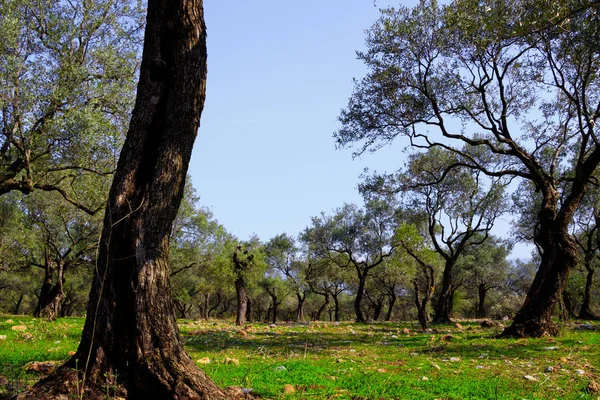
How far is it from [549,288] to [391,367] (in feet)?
27.6

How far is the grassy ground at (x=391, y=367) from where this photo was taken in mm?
6156

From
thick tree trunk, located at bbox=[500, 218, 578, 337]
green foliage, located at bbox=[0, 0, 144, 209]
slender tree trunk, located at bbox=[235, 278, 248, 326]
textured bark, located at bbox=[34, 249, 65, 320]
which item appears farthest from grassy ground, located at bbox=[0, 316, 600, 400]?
slender tree trunk, located at bbox=[235, 278, 248, 326]

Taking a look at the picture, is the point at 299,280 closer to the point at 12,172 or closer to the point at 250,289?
the point at 250,289

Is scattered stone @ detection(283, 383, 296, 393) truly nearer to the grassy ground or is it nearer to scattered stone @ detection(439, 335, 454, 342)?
the grassy ground

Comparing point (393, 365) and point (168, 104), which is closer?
point (168, 104)

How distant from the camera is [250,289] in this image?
190ft

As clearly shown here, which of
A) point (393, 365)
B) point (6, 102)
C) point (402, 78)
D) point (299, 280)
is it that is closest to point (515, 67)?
point (402, 78)

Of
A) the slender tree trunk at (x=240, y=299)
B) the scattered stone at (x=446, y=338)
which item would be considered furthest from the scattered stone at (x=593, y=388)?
the slender tree trunk at (x=240, y=299)

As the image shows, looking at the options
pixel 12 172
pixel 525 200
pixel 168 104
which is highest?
pixel 525 200

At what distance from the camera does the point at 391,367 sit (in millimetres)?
8766

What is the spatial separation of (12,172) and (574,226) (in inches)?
1479

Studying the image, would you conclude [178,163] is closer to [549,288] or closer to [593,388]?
[593,388]

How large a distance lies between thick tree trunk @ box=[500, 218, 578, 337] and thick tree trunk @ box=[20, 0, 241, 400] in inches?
492

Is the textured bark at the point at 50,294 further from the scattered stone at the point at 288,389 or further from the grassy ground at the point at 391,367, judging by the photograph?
the scattered stone at the point at 288,389
